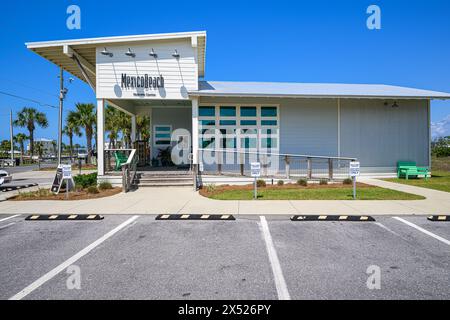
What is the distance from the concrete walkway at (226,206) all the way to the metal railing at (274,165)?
3818 millimetres

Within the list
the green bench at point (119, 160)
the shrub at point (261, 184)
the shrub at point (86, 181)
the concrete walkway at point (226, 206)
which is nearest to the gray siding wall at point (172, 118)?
the green bench at point (119, 160)

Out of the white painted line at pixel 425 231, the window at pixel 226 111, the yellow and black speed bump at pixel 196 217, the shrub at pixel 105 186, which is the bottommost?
the white painted line at pixel 425 231

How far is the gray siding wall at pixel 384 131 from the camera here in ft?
46.2

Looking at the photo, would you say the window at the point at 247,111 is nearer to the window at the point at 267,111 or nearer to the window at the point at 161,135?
the window at the point at 267,111

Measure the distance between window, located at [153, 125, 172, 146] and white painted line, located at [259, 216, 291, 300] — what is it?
40.1 ft

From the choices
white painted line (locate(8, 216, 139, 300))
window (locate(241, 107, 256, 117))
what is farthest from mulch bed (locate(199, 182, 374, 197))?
white painted line (locate(8, 216, 139, 300))

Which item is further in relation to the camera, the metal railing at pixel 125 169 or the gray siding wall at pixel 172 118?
the gray siding wall at pixel 172 118

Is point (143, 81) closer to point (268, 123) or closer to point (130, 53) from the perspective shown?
point (130, 53)

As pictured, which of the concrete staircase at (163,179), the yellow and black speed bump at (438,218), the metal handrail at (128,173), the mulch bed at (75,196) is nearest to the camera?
the yellow and black speed bump at (438,218)

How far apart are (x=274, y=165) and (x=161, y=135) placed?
7.73 m

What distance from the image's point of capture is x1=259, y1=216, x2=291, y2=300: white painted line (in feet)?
10.1

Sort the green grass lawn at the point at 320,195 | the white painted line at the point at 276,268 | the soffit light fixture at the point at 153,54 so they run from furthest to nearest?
1. the soffit light fixture at the point at 153,54
2. the green grass lawn at the point at 320,195
3. the white painted line at the point at 276,268

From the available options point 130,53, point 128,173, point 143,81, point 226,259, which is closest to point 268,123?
point 143,81
